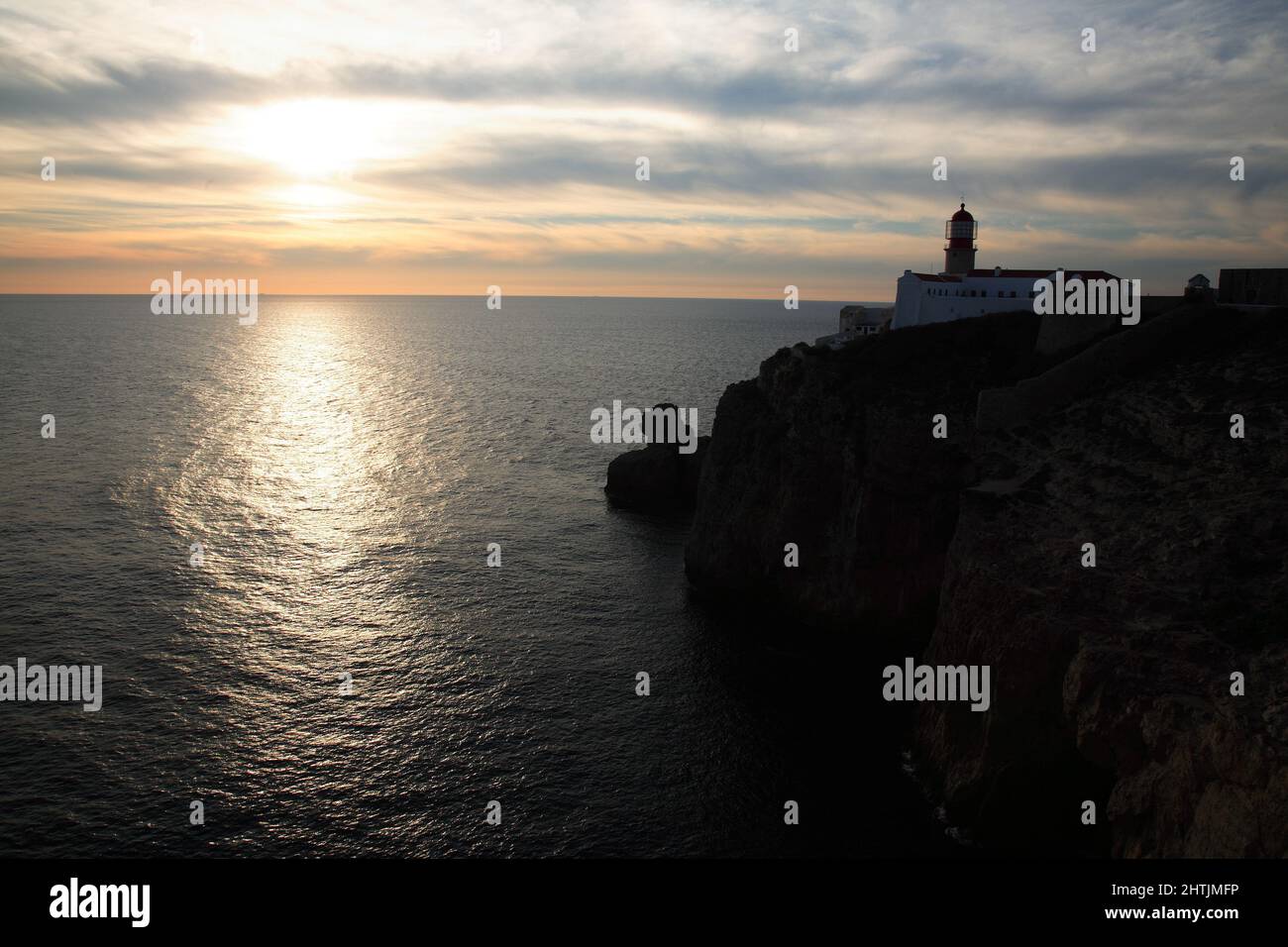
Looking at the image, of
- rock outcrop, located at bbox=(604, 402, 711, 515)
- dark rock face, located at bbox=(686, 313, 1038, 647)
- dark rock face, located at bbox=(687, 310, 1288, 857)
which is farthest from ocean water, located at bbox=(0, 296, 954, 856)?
dark rock face, located at bbox=(687, 310, 1288, 857)

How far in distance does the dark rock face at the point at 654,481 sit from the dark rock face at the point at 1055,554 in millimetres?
15576

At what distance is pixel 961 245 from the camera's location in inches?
2938

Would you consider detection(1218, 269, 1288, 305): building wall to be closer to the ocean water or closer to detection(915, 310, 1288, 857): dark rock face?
detection(915, 310, 1288, 857): dark rock face

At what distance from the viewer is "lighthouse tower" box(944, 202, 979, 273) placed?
7431 cm

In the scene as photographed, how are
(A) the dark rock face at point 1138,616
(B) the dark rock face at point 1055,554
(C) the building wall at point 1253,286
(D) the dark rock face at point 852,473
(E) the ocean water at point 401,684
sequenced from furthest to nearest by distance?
1. (C) the building wall at point 1253,286
2. (D) the dark rock face at point 852,473
3. (E) the ocean water at point 401,684
4. (B) the dark rock face at point 1055,554
5. (A) the dark rock face at point 1138,616

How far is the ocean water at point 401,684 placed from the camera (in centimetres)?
3206

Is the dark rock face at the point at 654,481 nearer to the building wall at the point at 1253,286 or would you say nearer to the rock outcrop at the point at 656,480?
the rock outcrop at the point at 656,480

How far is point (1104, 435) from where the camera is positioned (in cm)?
4203

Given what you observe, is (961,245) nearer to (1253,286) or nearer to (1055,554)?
(1253,286)

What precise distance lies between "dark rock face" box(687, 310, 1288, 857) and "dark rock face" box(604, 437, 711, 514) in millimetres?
15576

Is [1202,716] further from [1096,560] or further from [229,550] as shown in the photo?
[229,550]

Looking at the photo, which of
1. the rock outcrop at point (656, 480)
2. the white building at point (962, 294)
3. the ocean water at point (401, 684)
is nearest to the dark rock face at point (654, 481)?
the rock outcrop at point (656, 480)

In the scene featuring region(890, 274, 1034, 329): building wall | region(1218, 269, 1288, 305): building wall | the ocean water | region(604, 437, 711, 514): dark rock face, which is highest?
region(890, 274, 1034, 329): building wall
